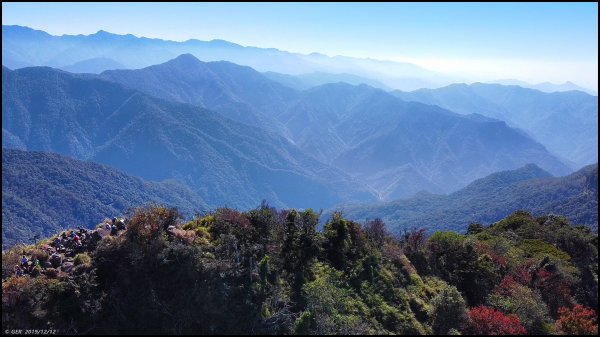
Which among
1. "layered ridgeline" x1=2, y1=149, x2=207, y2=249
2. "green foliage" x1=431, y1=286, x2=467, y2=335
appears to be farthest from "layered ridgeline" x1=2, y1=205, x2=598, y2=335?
"layered ridgeline" x1=2, y1=149, x2=207, y2=249

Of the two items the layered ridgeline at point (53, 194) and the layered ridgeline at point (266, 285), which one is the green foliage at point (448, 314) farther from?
the layered ridgeline at point (53, 194)

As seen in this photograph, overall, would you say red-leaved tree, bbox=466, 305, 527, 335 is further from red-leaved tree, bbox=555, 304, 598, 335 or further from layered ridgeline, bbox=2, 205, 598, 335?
red-leaved tree, bbox=555, 304, 598, 335

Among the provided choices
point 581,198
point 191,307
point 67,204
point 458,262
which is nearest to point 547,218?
point 458,262

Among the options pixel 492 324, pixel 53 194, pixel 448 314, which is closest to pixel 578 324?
pixel 492 324

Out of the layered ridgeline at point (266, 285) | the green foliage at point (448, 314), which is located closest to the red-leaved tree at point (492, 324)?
the layered ridgeline at point (266, 285)

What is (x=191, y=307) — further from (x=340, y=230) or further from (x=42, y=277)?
(x=340, y=230)

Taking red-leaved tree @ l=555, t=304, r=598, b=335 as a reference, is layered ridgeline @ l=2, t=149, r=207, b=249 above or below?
below
